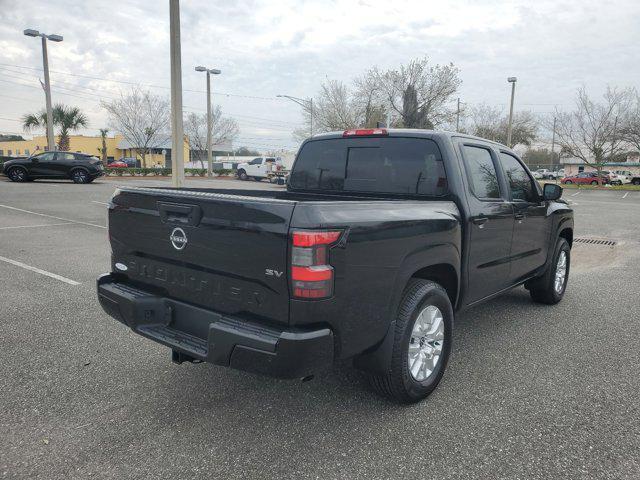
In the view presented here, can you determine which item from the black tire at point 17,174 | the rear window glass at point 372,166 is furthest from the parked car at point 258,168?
the rear window glass at point 372,166

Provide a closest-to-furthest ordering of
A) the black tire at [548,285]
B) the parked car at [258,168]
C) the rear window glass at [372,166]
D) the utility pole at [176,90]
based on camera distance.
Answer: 1. the rear window glass at [372,166]
2. the black tire at [548,285]
3. the utility pole at [176,90]
4. the parked car at [258,168]

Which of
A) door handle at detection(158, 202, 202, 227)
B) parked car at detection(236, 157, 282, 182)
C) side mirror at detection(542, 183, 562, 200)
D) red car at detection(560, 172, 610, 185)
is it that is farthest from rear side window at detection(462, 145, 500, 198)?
red car at detection(560, 172, 610, 185)

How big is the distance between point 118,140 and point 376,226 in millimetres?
80740

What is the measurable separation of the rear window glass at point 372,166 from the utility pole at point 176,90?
624cm

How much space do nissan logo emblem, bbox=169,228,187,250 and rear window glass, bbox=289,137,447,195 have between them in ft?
5.43

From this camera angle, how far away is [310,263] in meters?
2.36

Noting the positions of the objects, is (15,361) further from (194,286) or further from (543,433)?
(543,433)

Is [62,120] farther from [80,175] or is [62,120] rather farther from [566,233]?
[566,233]

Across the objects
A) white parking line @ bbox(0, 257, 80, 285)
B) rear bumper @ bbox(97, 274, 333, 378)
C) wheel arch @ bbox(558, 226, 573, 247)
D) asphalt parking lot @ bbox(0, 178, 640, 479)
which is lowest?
asphalt parking lot @ bbox(0, 178, 640, 479)

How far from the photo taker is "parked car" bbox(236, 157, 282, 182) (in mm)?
38406

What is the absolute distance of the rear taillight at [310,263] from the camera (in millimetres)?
2352

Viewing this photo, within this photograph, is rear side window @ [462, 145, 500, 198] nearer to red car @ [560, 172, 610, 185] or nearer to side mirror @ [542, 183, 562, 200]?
side mirror @ [542, 183, 562, 200]

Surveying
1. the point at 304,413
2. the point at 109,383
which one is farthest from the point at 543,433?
the point at 109,383

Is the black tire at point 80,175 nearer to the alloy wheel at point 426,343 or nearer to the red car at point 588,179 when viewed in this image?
the alloy wheel at point 426,343
